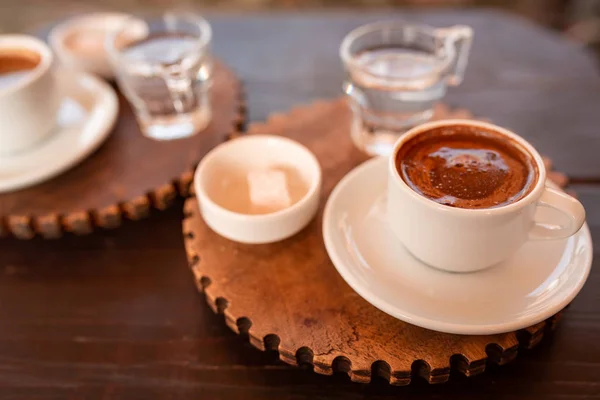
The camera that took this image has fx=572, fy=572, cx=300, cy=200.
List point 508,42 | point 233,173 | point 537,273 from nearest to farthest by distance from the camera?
point 537,273, point 233,173, point 508,42

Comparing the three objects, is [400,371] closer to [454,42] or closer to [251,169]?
[251,169]

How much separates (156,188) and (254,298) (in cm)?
30

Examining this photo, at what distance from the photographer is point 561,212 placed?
2.34ft

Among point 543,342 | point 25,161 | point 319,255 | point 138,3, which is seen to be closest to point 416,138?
point 319,255

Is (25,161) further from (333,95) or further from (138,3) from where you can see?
(138,3)

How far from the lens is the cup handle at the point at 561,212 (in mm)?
687

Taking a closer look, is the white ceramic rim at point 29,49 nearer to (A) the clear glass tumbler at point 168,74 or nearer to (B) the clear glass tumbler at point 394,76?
(A) the clear glass tumbler at point 168,74

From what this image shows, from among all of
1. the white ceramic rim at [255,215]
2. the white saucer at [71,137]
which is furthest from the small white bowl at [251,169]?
the white saucer at [71,137]

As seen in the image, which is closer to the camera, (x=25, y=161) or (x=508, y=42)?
(x=25, y=161)

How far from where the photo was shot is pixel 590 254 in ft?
2.46

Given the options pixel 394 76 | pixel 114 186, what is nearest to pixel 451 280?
pixel 394 76

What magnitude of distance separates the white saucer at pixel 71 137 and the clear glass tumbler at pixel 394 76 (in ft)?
1.52

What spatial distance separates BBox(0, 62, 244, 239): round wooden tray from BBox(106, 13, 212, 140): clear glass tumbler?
34 mm

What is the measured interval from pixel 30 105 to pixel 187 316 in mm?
455
